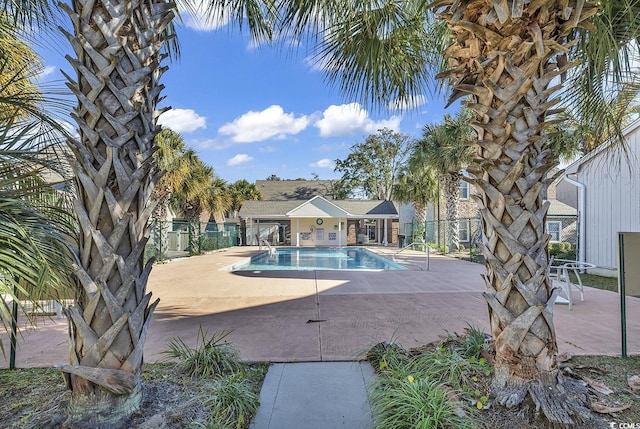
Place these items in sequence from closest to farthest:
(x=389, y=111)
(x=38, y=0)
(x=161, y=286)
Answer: (x=38, y=0), (x=389, y=111), (x=161, y=286)

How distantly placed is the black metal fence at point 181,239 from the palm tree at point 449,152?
46.1 feet

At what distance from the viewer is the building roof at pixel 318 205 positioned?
26.1 metres

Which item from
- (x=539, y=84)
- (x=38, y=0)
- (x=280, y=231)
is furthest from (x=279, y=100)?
(x=539, y=84)

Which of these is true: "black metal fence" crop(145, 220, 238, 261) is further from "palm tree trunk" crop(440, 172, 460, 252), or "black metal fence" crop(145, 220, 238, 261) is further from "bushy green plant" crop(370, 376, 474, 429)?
"palm tree trunk" crop(440, 172, 460, 252)

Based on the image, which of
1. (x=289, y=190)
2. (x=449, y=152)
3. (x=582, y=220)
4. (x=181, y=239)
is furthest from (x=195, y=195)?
(x=582, y=220)

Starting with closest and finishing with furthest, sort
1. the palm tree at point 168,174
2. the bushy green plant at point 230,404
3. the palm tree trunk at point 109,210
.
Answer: the palm tree trunk at point 109,210 < the bushy green plant at point 230,404 < the palm tree at point 168,174

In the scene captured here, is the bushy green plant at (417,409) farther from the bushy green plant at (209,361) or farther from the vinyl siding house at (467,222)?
the vinyl siding house at (467,222)

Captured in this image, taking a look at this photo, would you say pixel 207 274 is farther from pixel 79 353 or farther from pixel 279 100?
pixel 279 100

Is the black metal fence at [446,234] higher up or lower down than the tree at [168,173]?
lower down

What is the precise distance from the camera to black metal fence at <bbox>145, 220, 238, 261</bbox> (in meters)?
15.4

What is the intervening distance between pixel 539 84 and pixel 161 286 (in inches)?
384

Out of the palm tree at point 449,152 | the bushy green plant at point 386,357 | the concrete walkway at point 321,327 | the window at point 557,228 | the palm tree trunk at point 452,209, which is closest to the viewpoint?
the concrete walkway at point 321,327

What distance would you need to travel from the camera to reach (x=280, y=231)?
1176 inches

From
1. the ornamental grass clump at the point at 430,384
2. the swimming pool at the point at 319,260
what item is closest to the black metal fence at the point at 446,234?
the swimming pool at the point at 319,260
